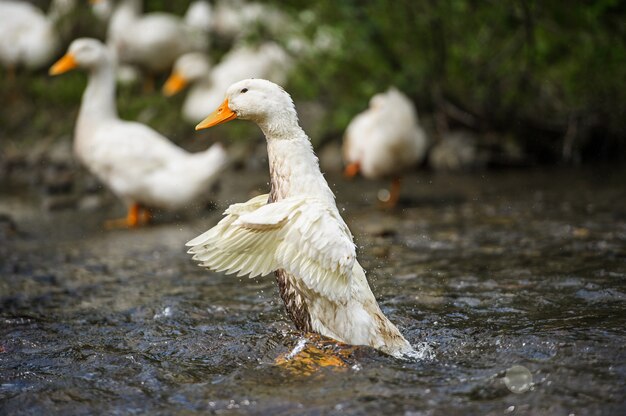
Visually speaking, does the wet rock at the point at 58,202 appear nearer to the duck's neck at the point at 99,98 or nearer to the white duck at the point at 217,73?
the duck's neck at the point at 99,98

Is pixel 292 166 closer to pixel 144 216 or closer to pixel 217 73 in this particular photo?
pixel 144 216

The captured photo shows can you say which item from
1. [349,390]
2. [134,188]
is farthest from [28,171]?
[349,390]

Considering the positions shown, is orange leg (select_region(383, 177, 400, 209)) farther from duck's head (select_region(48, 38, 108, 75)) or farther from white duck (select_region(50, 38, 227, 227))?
duck's head (select_region(48, 38, 108, 75))

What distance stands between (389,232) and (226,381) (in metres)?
3.73

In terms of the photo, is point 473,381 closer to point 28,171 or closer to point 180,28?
point 28,171

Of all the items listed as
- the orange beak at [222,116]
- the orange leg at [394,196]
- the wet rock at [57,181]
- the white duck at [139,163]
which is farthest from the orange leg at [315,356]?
the wet rock at [57,181]

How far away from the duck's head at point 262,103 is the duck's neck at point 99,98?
15.3 feet

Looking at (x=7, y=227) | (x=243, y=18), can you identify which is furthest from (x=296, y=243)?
(x=243, y=18)

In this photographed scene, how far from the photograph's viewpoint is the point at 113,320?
505 centimetres

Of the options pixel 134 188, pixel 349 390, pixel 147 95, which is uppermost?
pixel 147 95

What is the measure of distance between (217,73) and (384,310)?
7.96m

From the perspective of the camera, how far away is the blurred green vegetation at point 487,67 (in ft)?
32.8

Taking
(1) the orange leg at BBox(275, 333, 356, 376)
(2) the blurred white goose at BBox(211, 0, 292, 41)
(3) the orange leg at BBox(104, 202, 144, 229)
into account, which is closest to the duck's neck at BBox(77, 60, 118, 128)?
(3) the orange leg at BBox(104, 202, 144, 229)

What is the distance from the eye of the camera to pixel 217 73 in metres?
12.4
